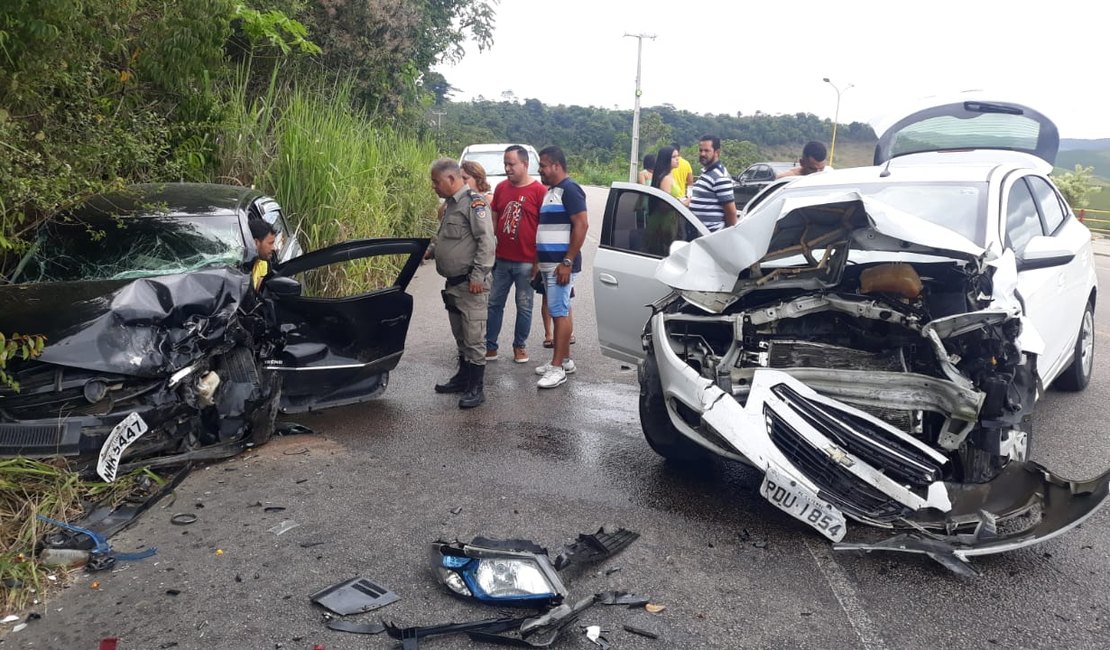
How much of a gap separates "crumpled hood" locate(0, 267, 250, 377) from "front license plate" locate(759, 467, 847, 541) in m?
3.12

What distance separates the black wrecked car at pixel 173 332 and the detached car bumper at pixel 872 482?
2.73 metres

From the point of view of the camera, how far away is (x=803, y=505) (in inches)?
144

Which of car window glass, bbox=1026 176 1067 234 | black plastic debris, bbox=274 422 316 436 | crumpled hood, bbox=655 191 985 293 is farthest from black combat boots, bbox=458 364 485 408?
car window glass, bbox=1026 176 1067 234

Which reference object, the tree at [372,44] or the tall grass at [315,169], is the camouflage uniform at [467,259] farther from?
the tree at [372,44]

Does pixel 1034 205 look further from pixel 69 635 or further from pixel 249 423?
pixel 69 635

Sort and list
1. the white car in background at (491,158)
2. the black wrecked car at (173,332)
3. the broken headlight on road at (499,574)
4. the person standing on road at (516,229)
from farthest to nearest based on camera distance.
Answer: the white car in background at (491,158)
the person standing on road at (516,229)
the black wrecked car at (173,332)
the broken headlight on road at (499,574)

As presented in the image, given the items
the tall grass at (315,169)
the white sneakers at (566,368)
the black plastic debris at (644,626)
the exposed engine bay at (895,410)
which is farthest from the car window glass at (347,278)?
the black plastic debris at (644,626)

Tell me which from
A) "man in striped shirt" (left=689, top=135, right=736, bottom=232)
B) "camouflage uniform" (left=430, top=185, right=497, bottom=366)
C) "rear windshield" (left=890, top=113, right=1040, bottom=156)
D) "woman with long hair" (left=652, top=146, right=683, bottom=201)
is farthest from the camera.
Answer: "woman with long hair" (left=652, top=146, right=683, bottom=201)

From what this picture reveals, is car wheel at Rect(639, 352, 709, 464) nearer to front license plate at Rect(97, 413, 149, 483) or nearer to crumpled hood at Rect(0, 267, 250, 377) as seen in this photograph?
crumpled hood at Rect(0, 267, 250, 377)

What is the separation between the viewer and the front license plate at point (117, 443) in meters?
4.11

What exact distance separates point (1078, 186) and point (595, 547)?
26038mm

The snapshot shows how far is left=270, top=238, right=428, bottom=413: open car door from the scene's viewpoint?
5.48 meters

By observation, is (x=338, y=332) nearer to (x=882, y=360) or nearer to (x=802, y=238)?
(x=802, y=238)

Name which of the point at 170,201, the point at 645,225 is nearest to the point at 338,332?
the point at 170,201
